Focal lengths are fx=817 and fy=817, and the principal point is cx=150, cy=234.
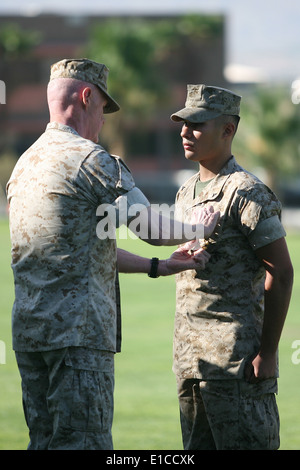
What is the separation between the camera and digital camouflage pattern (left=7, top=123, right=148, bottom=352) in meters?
3.64

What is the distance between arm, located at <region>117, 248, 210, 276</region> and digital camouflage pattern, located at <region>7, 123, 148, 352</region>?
1.31 ft

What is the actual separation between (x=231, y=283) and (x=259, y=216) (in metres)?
0.37

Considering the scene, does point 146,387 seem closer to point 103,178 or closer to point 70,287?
point 70,287

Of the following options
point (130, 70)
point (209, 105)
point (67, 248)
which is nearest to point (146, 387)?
point (209, 105)

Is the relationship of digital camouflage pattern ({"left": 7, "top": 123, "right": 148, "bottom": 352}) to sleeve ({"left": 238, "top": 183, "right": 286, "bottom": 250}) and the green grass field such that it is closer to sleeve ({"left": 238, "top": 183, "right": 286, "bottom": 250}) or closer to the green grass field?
sleeve ({"left": 238, "top": 183, "right": 286, "bottom": 250})

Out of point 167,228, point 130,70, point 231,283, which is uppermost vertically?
point 130,70

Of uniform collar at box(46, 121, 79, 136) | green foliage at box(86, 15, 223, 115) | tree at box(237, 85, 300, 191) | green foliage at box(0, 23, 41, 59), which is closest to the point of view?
uniform collar at box(46, 121, 79, 136)

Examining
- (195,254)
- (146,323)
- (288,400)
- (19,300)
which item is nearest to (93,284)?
(19,300)

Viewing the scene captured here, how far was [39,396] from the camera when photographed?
12.4 ft

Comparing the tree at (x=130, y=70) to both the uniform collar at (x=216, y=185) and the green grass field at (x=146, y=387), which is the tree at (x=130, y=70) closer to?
the green grass field at (x=146, y=387)

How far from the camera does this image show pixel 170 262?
13.3 ft

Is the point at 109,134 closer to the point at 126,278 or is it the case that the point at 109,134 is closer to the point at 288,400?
the point at 126,278

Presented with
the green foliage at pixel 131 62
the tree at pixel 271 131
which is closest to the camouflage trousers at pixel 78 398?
the tree at pixel 271 131

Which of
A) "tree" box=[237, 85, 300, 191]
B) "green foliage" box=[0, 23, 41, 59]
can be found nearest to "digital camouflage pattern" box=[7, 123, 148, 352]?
"tree" box=[237, 85, 300, 191]
